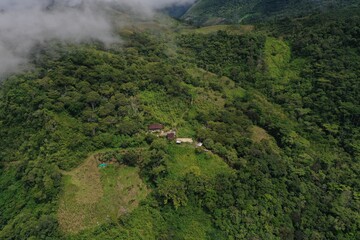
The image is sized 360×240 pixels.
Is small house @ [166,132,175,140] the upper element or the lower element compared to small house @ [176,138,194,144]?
upper

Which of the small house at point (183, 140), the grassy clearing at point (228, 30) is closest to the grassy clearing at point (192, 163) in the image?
the small house at point (183, 140)

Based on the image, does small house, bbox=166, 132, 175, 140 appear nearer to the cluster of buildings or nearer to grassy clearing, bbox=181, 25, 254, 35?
the cluster of buildings

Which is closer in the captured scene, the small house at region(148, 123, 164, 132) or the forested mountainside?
the small house at region(148, 123, 164, 132)

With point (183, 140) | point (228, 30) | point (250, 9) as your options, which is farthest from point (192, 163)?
point (250, 9)

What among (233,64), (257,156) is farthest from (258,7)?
(257,156)

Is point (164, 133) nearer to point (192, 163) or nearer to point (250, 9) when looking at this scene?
point (192, 163)

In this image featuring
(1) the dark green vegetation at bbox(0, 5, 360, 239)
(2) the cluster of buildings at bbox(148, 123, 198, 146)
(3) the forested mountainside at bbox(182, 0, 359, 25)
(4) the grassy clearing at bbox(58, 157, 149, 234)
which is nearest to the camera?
(4) the grassy clearing at bbox(58, 157, 149, 234)

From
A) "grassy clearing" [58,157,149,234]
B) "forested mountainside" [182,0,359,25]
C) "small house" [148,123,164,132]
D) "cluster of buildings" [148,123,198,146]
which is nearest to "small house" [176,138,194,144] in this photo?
"cluster of buildings" [148,123,198,146]
